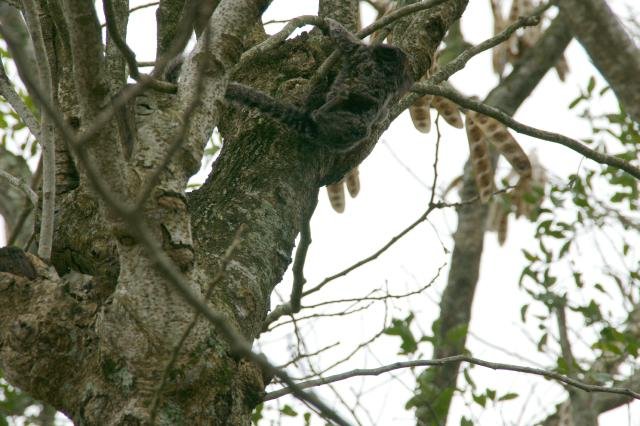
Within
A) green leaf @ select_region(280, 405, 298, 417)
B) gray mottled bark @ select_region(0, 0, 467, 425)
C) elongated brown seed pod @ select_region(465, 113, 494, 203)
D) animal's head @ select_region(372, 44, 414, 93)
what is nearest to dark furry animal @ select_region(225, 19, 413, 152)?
animal's head @ select_region(372, 44, 414, 93)

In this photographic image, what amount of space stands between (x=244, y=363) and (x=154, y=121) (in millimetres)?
768

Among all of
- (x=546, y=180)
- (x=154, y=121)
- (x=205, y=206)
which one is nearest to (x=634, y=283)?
(x=546, y=180)

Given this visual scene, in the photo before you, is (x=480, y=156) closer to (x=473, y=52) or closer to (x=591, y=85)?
(x=473, y=52)

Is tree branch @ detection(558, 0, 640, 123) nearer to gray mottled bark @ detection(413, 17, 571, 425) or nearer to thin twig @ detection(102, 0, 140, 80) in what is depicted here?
thin twig @ detection(102, 0, 140, 80)

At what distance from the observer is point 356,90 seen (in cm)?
320

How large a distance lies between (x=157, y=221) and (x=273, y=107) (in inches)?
37.8

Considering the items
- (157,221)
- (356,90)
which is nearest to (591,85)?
(356,90)

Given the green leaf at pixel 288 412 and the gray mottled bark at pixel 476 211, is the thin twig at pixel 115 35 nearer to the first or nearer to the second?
the green leaf at pixel 288 412

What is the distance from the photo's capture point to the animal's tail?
9.67 feet

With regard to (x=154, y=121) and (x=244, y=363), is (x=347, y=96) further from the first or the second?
(x=244, y=363)

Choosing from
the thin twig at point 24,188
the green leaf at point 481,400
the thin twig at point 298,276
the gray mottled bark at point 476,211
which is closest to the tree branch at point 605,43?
the thin twig at point 298,276

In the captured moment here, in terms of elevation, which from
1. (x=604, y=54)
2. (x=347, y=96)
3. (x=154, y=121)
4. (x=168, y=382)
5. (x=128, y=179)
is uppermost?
(x=347, y=96)

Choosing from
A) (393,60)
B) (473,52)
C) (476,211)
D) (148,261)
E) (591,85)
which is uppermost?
(476,211)

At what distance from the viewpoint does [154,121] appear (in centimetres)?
230
